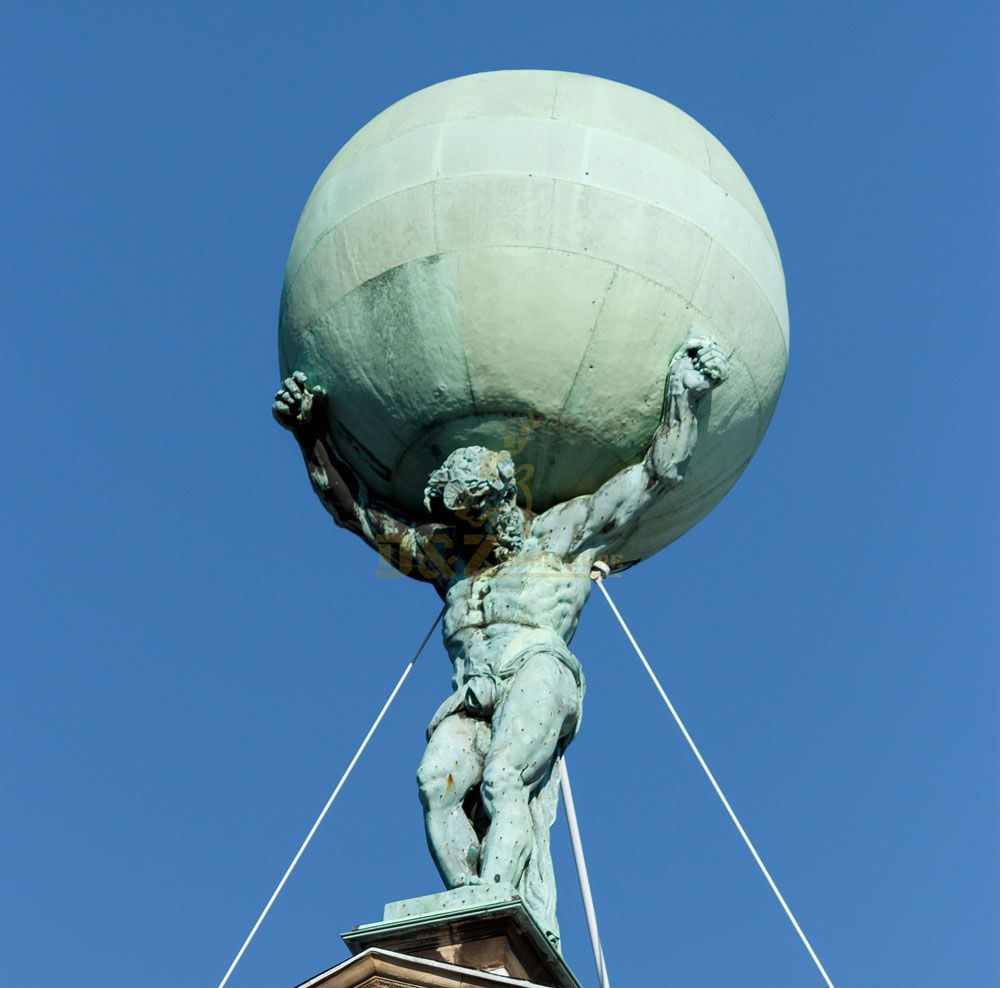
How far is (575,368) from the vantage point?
2180cm

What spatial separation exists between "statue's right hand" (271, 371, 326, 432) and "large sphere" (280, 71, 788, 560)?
0.47ft

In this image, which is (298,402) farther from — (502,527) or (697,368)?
(697,368)

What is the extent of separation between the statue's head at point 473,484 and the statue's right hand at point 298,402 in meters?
1.43

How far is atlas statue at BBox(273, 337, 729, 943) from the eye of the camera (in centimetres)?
2059

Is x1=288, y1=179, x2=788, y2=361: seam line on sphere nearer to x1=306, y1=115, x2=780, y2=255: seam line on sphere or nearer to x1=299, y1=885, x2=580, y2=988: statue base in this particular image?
x1=306, y1=115, x2=780, y2=255: seam line on sphere

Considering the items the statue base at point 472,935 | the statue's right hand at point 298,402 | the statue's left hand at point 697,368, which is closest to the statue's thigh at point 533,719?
the statue base at point 472,935

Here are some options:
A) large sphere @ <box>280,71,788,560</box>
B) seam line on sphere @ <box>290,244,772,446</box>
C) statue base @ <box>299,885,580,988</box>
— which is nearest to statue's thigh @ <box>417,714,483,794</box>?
statue base @ <box>299,885,580,988</box>

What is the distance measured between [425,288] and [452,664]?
9.88ft

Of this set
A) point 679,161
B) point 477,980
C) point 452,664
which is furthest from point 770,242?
point 477,980

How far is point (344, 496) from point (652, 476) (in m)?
2.68

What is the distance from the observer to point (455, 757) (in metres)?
20.9

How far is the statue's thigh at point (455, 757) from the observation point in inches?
820

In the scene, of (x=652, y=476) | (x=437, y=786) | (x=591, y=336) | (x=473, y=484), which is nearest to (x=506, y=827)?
(x=437, y=786)

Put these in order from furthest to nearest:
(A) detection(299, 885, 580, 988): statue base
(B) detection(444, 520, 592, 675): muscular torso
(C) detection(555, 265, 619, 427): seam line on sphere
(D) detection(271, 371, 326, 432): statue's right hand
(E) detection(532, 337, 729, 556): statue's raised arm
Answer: (D) detection(271, 371, 326, 432): statue's right hand, (E) detection(532, 337, 729, 556): statue's raised arm, (C) detection(555, 265, 619, 427): seam line on sphere, (B) detection(444, 520, 592, 675): muscular torso, (A) detection(299, 885, 580, 988): statue base
